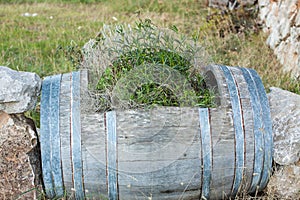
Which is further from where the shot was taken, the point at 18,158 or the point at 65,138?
the point at 18,158

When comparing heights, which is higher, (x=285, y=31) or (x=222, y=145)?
(x=285, y=31)

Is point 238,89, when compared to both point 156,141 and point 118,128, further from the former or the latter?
point 118,128

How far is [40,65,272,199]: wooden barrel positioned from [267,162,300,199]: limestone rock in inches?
8.3

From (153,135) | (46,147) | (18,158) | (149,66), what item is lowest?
(18,158)

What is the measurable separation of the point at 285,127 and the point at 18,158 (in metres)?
1.86

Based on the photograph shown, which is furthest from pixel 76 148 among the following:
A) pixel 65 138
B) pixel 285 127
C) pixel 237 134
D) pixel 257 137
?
pixel 285 127

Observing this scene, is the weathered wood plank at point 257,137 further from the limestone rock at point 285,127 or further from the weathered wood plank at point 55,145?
the weathered wood plank at point 55,145

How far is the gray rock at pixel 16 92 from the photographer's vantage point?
281 cm

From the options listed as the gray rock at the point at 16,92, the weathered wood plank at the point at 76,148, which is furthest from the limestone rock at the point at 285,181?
the gray rock at the point at 16,92

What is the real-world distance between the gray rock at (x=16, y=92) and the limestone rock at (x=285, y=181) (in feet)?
5.77

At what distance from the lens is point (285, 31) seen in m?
5.60

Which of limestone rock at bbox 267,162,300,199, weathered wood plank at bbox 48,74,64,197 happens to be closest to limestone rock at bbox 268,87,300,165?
limestone rock at bbox 267,162,300,199

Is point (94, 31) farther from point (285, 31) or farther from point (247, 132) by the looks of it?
point (247, 132)

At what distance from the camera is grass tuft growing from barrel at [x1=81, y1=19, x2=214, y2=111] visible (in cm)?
286
